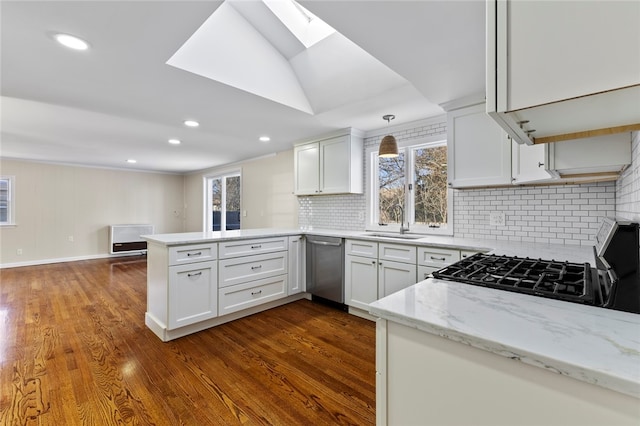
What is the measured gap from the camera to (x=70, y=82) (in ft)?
7.79

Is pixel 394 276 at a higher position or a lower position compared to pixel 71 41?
lower

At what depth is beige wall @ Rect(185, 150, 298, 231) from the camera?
496cm

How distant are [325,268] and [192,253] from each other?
150 centimetres

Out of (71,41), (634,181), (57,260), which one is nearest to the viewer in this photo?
(634,181)

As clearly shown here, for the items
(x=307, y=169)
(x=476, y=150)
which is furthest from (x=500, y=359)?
(x=307, y=169)

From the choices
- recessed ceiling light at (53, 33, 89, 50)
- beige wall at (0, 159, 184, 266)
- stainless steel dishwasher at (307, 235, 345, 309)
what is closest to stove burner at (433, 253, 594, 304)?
stainless steel dishwasher at (307, 235, 345, 309)

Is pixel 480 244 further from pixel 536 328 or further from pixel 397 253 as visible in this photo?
pixel 536 328

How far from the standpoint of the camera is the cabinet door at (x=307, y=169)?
4.04 metres

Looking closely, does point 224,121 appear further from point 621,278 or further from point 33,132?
point 621,278

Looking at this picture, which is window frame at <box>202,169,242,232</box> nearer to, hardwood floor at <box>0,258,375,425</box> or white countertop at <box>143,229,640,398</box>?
hardwood floor at <box>0,258,375,425</box>

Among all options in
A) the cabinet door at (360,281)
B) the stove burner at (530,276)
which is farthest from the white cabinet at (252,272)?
the stove burner at (530,276)

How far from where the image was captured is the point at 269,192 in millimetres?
5355

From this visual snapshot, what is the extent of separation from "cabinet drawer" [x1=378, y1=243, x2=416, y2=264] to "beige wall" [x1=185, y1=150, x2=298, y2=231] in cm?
224

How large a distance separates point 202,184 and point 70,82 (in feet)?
16.9
